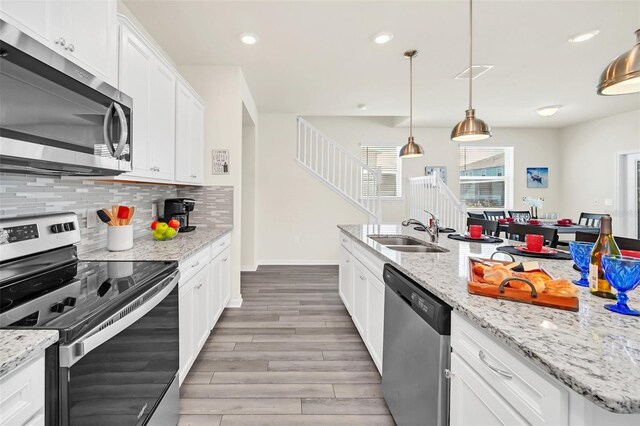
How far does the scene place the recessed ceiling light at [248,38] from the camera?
293cm

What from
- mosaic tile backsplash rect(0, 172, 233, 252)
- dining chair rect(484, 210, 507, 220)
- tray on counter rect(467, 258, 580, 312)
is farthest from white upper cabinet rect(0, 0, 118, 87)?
dining chair rect(484, 210, 507, 220)

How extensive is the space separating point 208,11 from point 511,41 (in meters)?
2.84

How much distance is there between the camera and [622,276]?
94cm

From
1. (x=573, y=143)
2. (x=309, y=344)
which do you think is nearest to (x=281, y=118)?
(x=309, y=344)

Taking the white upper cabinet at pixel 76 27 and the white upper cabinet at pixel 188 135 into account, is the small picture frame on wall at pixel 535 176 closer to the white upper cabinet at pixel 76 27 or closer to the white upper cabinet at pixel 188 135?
the white upper cabinet at pixel 188 135

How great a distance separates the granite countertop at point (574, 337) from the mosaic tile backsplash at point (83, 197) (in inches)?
76.2

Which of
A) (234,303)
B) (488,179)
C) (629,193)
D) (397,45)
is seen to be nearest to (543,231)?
(397,45)

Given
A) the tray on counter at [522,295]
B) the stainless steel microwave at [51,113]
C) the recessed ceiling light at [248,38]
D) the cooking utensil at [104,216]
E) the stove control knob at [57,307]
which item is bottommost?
the stove control knob at [57,307]

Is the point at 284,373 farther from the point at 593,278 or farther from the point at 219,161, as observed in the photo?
the point at 219,161

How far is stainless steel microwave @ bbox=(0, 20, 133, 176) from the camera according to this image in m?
0.99

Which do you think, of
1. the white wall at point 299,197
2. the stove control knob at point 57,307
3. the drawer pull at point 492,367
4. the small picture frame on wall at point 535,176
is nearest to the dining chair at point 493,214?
the small picture frame on wall at point 535,176

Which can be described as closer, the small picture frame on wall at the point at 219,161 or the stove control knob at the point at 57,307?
the stove control knob at the point at 57,307

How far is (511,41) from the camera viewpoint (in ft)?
10.0

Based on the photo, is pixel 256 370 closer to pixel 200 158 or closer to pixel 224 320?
pixel 224 320
